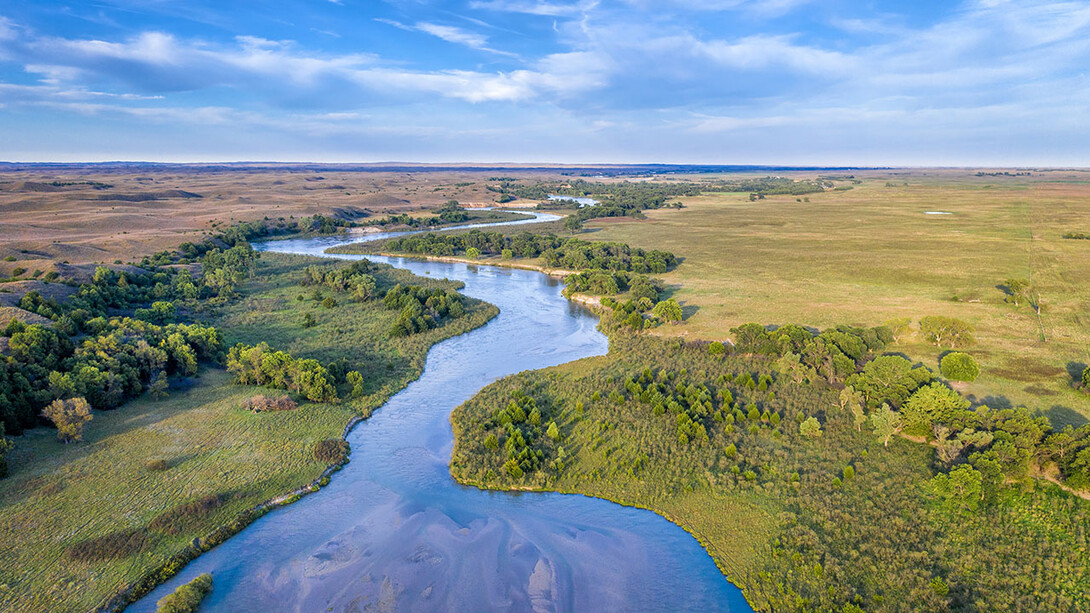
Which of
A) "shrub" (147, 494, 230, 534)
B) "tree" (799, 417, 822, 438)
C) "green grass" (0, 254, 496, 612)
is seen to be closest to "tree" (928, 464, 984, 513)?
"tree" (799, 417, 822, 438)

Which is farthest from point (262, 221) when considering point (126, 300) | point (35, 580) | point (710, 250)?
point (35, 580)

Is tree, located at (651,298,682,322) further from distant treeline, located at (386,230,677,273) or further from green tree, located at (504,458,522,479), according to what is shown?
green tree, located at (504,458,522,479)

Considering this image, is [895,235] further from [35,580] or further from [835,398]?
Result: [35,580]

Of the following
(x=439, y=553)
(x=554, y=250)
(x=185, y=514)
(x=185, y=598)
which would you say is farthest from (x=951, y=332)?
(x=554, y=250)

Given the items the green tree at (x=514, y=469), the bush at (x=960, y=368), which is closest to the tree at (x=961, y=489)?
the bush at (x=960, y=368)

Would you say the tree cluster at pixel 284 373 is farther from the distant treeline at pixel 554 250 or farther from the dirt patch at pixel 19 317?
the distant treeline at pixel 554 250

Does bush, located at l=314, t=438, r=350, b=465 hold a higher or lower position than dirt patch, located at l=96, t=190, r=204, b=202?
lower
